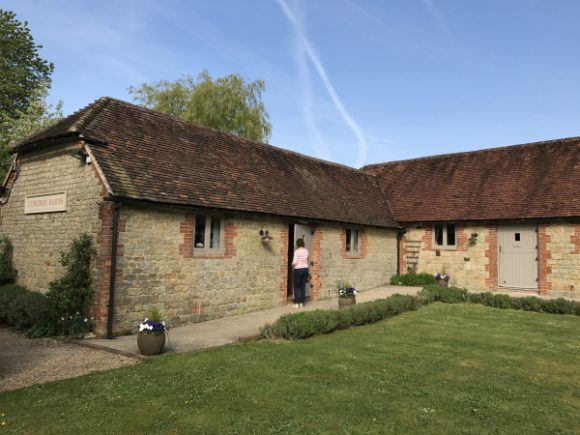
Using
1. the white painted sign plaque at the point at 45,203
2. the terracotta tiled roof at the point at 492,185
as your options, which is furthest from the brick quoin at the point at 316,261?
the white painted sign plaque at the point at 45,203

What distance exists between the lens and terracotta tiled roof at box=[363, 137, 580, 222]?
17062 millimetres

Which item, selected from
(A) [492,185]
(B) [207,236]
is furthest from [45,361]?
(A) [492,185]

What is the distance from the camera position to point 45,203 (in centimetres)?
1169

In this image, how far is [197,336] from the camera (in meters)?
9.60

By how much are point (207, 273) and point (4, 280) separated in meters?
6.19

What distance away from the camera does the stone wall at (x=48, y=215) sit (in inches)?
411

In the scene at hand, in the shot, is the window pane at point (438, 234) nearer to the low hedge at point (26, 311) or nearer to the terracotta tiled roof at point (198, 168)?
the terracotta tiled roof at point (198, 168)

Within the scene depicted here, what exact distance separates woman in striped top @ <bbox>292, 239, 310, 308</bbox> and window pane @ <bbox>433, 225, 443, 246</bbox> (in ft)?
29.1

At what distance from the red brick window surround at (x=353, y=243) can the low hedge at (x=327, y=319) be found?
15.4ft

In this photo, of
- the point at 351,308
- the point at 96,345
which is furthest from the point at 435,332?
the point at 96,345

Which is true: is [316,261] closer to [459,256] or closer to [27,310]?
[459,256]

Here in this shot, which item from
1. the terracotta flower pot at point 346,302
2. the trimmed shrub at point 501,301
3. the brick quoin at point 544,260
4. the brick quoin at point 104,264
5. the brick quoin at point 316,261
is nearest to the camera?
the brick quoin at point 104,264

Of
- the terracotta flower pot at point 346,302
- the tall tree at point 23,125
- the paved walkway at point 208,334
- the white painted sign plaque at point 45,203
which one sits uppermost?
the tall tree at point 23,125

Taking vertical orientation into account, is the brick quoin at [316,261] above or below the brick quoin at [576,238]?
below
